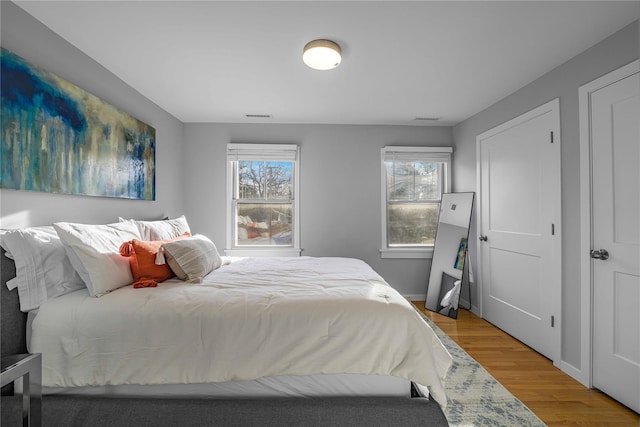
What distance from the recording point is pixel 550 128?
8.66 ft

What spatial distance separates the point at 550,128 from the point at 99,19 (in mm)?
3504

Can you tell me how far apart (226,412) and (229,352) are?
250 millimetres

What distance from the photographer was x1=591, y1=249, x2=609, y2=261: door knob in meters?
2.11

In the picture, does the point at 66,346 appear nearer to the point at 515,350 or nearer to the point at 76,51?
the point at 76,51

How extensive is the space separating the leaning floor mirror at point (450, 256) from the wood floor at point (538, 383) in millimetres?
461

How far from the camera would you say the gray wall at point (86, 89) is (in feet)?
5.75

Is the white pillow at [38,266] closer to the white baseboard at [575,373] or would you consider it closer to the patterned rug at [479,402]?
the patterned rug at [479,402]

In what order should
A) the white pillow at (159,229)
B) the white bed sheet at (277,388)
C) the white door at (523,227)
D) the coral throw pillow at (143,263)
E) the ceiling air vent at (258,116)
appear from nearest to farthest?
the white bed sheet at (277,388)
the coral throw pillow at (143,263)
the white pillow at (159,229)
the white door at (523,227)
the ceiling air vent at (258,116)

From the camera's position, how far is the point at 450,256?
12.8 ft

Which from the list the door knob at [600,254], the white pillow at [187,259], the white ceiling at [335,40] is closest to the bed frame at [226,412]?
the white pillow at [187,259]

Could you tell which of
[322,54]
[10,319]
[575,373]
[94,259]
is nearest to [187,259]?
[94,259]

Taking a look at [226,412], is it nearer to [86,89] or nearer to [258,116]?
[86,89]

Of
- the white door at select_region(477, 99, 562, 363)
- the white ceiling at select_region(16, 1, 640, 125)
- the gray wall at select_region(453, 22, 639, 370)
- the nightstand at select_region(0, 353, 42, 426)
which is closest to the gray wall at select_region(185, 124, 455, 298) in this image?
the white ceiling at select_region(16, 1, 640, 125)

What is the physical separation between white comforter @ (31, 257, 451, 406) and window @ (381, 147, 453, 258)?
2.81 meters
